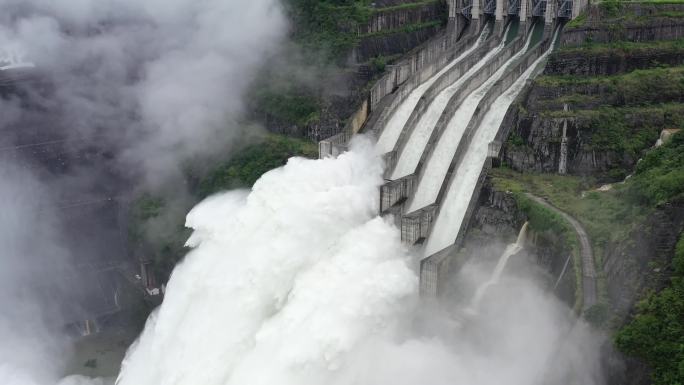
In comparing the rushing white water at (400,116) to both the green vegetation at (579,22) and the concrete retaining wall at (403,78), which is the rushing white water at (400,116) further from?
the green vegetation at (579,22)

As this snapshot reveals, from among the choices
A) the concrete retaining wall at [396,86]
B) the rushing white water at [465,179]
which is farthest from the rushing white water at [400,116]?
the rushing white water at [465,179]

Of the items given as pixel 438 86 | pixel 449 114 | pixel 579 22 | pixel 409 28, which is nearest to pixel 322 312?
pixel 449 114

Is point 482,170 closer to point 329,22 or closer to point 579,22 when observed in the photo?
point 579,22

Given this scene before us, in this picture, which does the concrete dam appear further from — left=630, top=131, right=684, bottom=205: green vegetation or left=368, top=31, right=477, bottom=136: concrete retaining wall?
left=630, top=131, right=684, bottom=205: green vegetation

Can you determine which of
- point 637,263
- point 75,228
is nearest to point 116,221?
point 75,228

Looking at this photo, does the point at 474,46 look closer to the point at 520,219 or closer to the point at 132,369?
the point at 520,219

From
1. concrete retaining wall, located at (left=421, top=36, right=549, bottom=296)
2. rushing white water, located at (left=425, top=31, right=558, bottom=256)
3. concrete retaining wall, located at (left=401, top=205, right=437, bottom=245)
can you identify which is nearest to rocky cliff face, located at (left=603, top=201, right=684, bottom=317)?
concrete retaining wall, located at (left=421, top=36, right=549, bottom=296)
